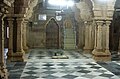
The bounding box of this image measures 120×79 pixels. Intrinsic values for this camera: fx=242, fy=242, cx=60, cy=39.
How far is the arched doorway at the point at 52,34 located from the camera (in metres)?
22.0

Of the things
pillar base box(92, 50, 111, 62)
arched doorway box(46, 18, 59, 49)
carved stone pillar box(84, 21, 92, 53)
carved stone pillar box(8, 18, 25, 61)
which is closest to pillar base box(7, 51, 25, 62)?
carved stone pillar box(8, 18, 25, 61)

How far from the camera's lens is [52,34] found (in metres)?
22.0

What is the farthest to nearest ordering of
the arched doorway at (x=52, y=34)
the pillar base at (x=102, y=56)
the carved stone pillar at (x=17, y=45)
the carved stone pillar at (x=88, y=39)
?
1. the arched doorway at (x=52, y=34)
2. the carved stone pillar at (x=88, y=39)
3. the pillar base at (x=102, y=56)
4. the carved stone pillar at (x=17, y=45)

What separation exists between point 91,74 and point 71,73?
2.41ft

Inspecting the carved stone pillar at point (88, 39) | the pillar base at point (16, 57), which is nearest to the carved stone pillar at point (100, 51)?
the carved stone pillar at point (88, 39)

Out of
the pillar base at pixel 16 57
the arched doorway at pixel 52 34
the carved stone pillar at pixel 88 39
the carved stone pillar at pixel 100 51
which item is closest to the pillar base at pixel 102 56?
the carved stone pillar at pixel 100 51

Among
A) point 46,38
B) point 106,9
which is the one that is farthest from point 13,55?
point 46,38

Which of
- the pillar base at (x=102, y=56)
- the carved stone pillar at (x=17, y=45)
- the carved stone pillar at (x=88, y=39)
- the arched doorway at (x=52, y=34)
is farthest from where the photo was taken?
the arched doorway at (x=52, y=34)

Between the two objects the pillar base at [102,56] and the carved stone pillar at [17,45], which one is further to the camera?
the pillar base at [102,56]

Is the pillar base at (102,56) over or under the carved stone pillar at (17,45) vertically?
under

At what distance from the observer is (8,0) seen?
20.8ft

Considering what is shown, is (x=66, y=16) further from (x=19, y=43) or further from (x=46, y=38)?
(x=19, y=43)

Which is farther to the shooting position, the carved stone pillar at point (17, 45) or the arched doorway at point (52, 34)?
the arched doorway at point (52, 34)

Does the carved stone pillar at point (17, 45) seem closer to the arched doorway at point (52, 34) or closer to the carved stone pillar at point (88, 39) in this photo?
the carved stone pillar at point (88, 39)
